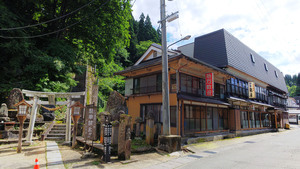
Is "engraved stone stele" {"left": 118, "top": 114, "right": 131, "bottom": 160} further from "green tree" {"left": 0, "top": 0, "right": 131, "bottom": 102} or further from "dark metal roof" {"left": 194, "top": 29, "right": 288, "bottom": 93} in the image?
"dark metal roof" {"left": 194, "top": 29, "right": 288, "bottom": 93}

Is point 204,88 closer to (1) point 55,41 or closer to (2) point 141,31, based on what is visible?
(1) point 55,41

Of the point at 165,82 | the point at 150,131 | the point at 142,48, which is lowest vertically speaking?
the point at 150,131

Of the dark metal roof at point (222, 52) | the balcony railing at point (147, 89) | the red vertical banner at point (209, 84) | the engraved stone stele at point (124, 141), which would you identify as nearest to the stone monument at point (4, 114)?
the engraved stone stele at point (124, 141)

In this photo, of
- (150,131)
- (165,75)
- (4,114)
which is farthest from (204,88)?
(4,114)

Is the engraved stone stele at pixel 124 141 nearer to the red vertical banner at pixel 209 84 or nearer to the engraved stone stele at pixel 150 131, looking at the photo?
the engraved stone stele at pixel 150 131

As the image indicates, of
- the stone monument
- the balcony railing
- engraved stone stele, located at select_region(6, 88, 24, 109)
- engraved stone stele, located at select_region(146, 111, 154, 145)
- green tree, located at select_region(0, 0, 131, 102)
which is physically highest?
green tree, located at select_region(0, 0, 131, 102)

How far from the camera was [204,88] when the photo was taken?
17.5 meters

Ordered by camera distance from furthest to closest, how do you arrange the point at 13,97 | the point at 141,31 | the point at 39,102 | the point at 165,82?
1. the point at 141,31
2. the point at 13,97
3. the point at 39,102
4. the point at 165,82

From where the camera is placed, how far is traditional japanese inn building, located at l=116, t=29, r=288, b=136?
14734 mm

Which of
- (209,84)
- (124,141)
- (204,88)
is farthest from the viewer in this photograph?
(204,88)

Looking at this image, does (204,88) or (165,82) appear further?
(204,88)

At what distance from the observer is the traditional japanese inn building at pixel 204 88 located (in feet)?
48.3

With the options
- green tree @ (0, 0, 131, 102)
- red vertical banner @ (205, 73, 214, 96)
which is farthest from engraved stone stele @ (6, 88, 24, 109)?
red vertical banner @ (205, 73, 214, 96)

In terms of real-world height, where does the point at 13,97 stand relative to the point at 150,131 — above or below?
above
